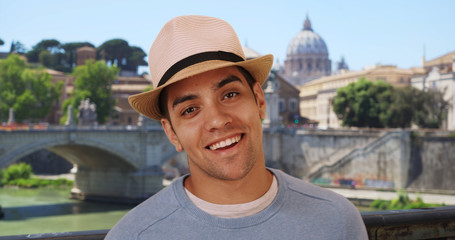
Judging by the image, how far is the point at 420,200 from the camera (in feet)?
73.5

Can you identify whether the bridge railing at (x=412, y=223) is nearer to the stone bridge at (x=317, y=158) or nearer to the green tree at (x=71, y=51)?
the stone bridge at (x=317, y=158)

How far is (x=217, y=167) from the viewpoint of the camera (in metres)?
1.57

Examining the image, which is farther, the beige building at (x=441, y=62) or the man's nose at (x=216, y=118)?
the beige building at (x=441, y=62)

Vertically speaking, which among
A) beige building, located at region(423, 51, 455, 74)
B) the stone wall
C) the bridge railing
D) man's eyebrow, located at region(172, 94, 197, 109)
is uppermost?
beige building, located at region(423, 51, 455, 74)

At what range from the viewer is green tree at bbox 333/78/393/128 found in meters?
35.1

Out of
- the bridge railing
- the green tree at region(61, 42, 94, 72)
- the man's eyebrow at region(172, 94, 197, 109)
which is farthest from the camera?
the green tree at region(61, 42, 94, 72)

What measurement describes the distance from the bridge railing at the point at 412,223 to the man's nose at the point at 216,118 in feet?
3.36

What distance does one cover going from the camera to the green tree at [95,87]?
33.7 metres

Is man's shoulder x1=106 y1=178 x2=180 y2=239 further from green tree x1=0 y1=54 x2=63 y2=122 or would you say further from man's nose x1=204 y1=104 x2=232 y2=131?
green tree x1=0 y1=54 x2=63 y2=122

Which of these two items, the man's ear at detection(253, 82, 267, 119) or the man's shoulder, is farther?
the man's ear at detection(253, 82, 267, 119)

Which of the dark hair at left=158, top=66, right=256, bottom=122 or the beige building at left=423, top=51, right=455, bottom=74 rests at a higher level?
the beige building at left=423, top=51, right=455, bottom=74

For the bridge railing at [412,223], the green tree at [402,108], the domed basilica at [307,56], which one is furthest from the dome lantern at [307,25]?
the bridge railing at [412,223]

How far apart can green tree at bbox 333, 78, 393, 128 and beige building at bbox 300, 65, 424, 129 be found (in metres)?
9.76

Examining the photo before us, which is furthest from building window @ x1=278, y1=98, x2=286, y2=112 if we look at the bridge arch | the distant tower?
the bridge arch
